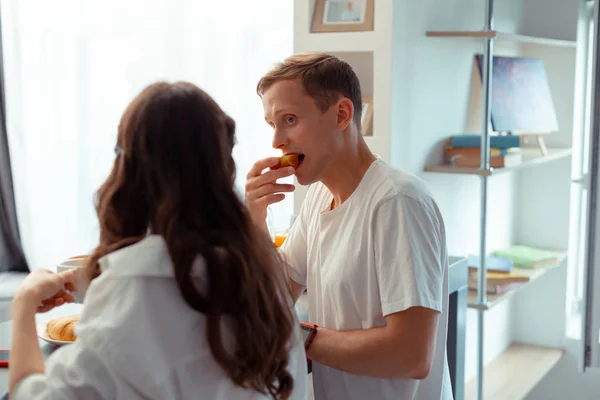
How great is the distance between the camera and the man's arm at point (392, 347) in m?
1.45

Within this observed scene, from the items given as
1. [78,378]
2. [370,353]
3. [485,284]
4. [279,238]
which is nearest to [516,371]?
[485,284]

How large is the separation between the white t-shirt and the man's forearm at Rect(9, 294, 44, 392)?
0.61 metres

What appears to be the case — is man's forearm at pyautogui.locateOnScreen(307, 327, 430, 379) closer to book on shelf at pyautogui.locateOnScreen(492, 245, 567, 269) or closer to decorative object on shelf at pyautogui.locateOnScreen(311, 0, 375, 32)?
decorative object on shelf at pyautogui.locateOnScreen(311, 0, 375, 32)

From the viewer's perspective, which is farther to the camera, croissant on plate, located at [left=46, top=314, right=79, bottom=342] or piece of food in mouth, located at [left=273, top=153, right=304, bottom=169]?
piece of food in mouth, located at [left=273, top=153, right=304, bottom=169]

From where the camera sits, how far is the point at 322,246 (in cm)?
164

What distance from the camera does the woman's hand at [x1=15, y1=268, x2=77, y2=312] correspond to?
47.3 inches

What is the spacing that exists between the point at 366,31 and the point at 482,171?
2.21 ft

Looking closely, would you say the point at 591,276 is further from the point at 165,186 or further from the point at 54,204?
the point at 165,186

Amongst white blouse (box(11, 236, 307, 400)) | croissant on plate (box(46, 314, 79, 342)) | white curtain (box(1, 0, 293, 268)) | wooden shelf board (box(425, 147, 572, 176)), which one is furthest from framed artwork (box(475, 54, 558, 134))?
white blouse (box(11, 236, 307, 400))

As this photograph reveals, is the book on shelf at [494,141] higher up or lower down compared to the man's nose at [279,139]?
lower down

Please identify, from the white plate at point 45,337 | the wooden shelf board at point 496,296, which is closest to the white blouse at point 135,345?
the white plate at point 45,337

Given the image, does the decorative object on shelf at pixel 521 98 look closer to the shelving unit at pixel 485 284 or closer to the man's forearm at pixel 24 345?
the shelving unit at pixel 485 284

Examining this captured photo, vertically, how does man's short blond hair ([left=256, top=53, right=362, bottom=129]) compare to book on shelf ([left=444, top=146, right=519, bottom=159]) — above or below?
above

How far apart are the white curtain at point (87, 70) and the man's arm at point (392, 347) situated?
1.80 meters
